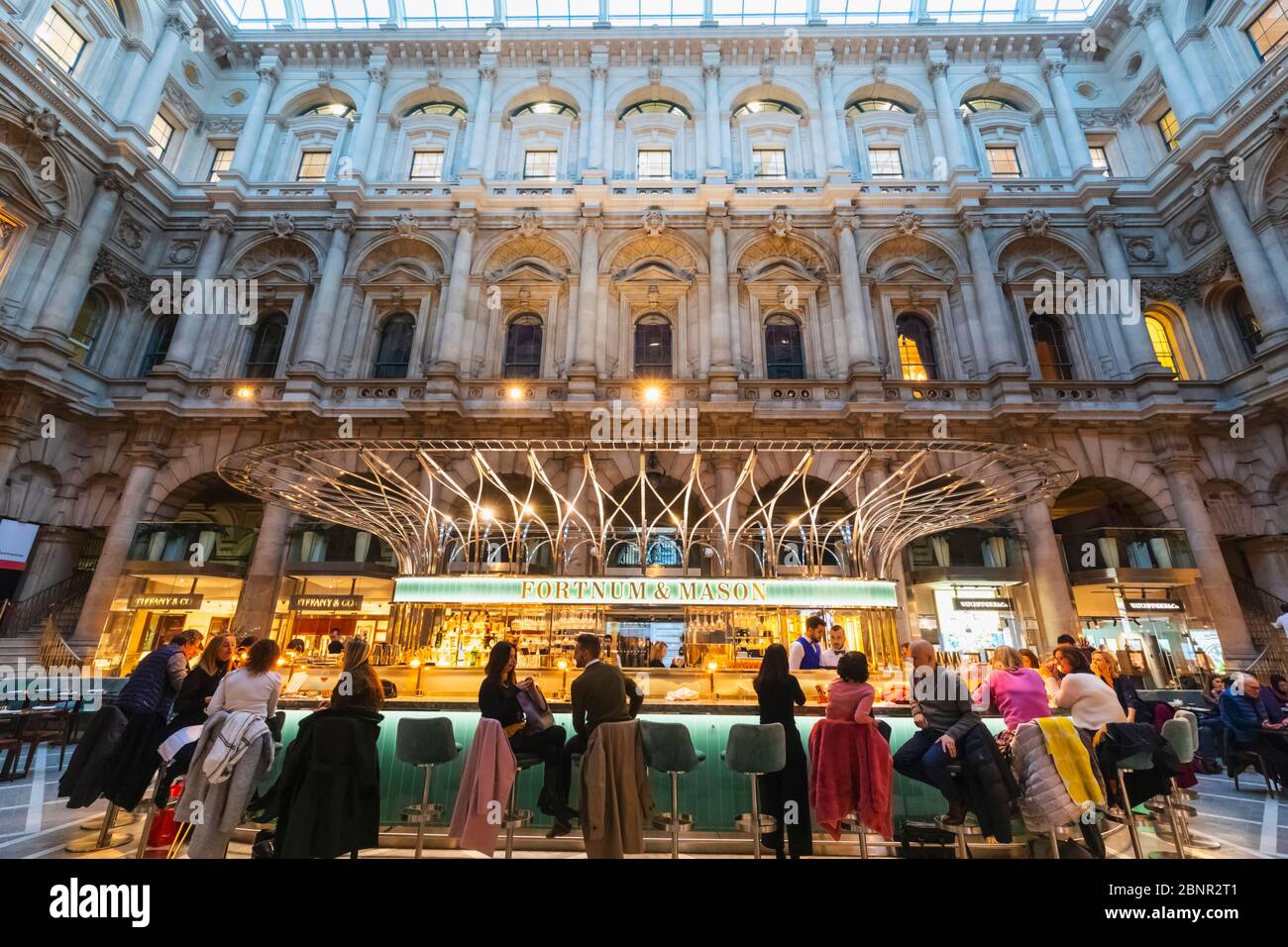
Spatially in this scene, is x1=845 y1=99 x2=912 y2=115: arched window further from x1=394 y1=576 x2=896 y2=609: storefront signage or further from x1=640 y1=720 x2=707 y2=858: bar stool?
x1=640 y1=720 x2=707 y2=858: bar stool

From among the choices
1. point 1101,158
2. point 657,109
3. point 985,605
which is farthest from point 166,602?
point 1101,158

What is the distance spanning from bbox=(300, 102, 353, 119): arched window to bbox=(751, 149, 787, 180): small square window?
1647 cm

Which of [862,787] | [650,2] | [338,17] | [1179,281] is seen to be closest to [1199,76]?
[1179,281]

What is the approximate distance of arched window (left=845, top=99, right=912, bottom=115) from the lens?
22.5 meters

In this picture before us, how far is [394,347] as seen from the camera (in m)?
19.5

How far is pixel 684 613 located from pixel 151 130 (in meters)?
26.4

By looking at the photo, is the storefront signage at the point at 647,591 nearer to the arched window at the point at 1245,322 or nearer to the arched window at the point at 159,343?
the arched window at the point at 159,343

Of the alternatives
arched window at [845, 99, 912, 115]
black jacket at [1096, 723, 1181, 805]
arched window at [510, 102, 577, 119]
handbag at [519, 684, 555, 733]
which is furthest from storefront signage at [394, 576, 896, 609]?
arched window at [845, 99, 912, 115]

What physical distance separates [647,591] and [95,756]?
5.56 metres

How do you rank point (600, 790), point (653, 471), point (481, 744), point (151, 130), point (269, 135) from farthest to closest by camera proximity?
point (269, 135)
point (151, 130)
point (653, 471)
point (481, 744)
point (600, 790)

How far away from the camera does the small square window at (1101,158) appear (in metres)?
21.4

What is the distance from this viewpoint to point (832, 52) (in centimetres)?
2256

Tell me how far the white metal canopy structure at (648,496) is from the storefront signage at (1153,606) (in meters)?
4.66

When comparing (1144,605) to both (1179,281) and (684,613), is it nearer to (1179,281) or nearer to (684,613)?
(1179,281)
